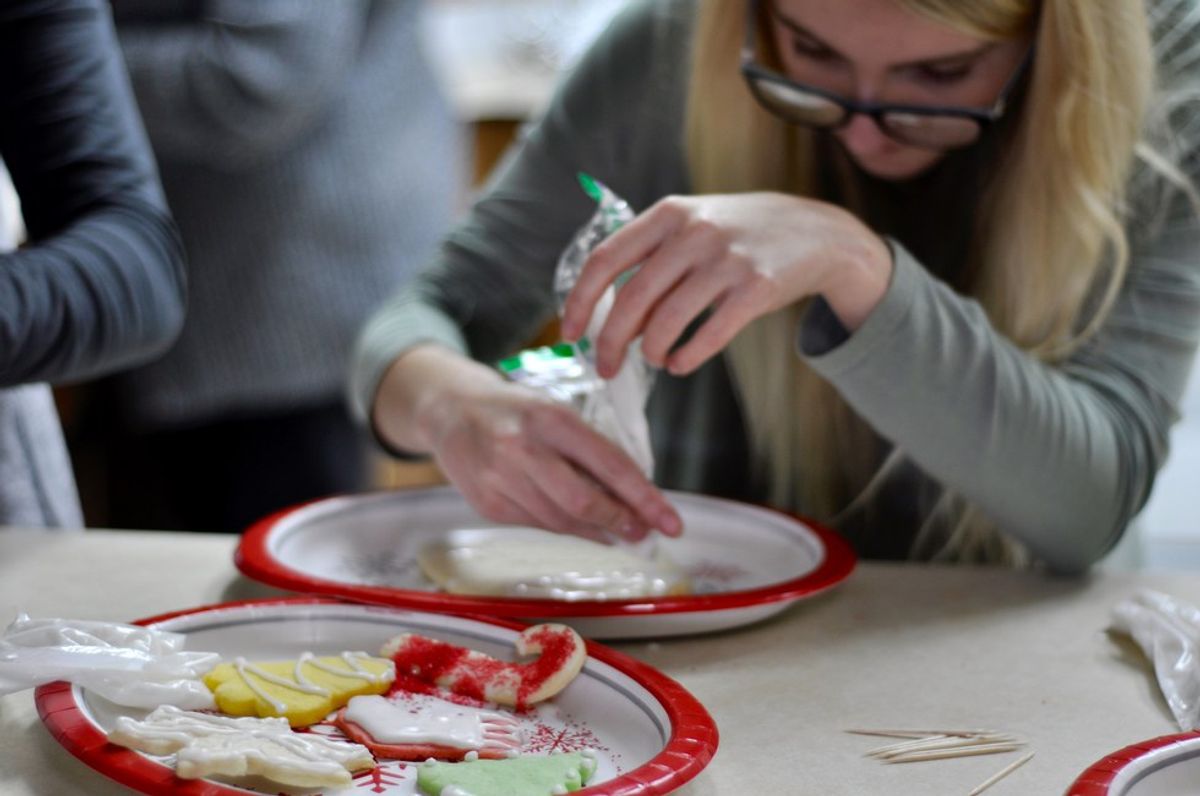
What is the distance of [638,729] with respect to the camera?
742 mm

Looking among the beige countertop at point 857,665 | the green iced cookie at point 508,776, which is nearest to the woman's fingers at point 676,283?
the beige countertop at point 857,665

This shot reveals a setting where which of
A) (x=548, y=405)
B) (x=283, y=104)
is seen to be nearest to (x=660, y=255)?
(x=548, y=405)

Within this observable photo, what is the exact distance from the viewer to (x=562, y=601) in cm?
91

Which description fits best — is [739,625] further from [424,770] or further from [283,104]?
[283,104]

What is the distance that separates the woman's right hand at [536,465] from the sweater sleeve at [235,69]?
756 millimetres

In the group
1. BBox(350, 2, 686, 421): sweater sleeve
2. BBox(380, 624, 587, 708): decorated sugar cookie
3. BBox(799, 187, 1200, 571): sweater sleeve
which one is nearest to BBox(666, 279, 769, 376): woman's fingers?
BBox(799, 187, 1200, 571): sweater sleeve

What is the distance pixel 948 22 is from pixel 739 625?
1.65ft

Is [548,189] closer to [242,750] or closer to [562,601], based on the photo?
[562,601]

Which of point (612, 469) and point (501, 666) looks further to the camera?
point (612, 469)

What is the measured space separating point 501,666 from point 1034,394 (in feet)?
1.64

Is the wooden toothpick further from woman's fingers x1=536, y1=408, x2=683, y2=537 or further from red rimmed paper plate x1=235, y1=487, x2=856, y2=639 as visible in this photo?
woman's fingers x1=536, y1=408, x2=683, y2=537

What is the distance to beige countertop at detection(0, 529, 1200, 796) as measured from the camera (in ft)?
2.32

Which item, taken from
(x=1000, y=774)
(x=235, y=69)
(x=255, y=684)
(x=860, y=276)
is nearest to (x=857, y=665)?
(x=1000, y=774)

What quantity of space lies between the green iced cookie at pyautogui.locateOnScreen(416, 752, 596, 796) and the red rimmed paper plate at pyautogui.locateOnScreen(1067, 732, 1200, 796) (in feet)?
0.78
